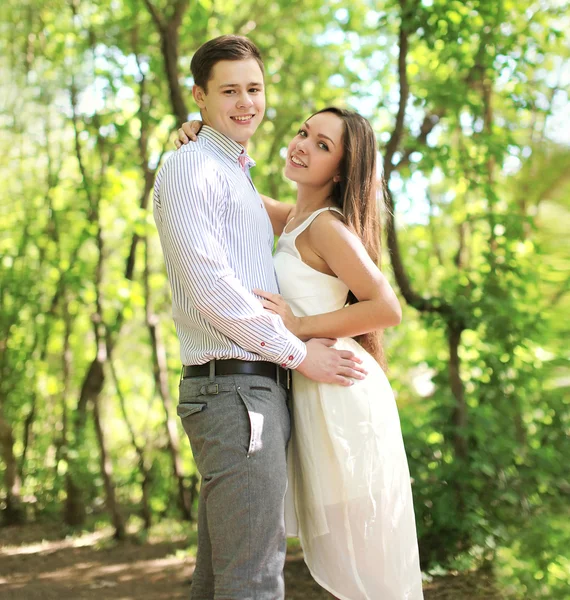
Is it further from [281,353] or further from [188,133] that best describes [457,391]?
[188,133]

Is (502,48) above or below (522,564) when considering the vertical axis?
above

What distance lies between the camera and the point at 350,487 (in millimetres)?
2332

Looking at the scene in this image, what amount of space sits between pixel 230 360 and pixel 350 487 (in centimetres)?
57

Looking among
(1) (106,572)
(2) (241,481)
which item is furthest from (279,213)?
(1) (106,572)

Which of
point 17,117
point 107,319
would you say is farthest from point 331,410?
point 17,117

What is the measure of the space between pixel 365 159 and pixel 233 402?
0.95 m

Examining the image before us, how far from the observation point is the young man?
205 centimetres

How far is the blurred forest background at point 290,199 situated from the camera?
4.07 m

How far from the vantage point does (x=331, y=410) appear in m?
2.34

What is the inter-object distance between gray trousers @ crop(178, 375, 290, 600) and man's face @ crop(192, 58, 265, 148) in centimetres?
78

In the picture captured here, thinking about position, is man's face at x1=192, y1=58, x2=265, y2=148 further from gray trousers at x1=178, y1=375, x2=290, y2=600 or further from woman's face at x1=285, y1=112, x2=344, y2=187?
gray trousers at x1=178, y1=375, x2=290, y2=600

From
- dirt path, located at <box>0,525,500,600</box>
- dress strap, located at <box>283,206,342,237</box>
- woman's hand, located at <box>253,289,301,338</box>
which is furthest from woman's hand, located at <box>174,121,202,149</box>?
dirt path, located at <box>0,525,500,600</box>

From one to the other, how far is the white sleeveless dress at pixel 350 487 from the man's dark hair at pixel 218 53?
0.71 meters

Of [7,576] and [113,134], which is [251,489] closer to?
[7,576]
